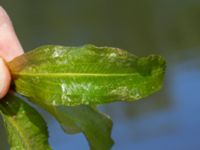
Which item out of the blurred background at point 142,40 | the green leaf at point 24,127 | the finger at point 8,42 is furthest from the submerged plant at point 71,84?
the blurred background at point 142,40

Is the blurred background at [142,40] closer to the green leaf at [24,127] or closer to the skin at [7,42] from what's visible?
the skin at [7,42]

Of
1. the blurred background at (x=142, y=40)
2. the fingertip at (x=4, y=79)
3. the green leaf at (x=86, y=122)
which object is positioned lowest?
the blurred background at (x=142, y=40)

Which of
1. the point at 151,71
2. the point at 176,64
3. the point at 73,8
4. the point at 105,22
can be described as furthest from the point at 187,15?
the point at 151,71

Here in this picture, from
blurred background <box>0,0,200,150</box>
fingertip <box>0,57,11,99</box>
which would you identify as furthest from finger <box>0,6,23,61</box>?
blurred background <box>0,0,200,150</box>

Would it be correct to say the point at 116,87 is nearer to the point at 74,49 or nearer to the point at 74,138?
the point at 74,49

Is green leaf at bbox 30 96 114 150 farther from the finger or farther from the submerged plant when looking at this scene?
the finger
